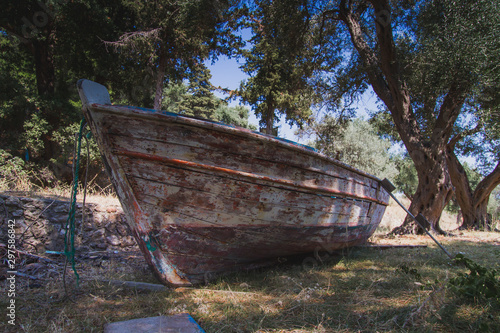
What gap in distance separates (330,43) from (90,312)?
32.7 feet

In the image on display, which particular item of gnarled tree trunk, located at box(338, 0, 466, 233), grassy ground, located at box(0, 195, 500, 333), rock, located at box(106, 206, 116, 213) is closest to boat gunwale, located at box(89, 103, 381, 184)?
grassy ground, located at box(0, 195, 500, 333)

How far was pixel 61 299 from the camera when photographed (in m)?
2.40

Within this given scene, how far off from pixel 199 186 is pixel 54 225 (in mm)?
3528

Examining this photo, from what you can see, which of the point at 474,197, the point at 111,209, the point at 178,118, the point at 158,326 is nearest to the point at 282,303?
the point at 158,326

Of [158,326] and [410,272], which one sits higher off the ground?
[410,272]

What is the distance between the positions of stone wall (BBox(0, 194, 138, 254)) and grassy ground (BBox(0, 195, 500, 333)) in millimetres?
1156

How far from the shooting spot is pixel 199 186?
2570 millimetres

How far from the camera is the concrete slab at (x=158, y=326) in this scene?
171cm

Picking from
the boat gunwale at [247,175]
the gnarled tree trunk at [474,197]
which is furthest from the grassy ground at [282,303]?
the gnarled tree trunk at [474,197]

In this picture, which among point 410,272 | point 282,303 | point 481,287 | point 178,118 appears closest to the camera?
point 481,287

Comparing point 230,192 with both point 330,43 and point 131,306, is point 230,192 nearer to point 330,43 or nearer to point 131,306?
point 131,306

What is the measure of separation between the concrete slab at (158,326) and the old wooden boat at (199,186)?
30.1 inches

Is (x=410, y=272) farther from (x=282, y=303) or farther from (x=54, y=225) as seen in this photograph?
(x=54, y=225)

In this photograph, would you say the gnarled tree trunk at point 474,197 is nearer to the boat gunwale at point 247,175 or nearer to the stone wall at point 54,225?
the boat gunwale at point 247,175
